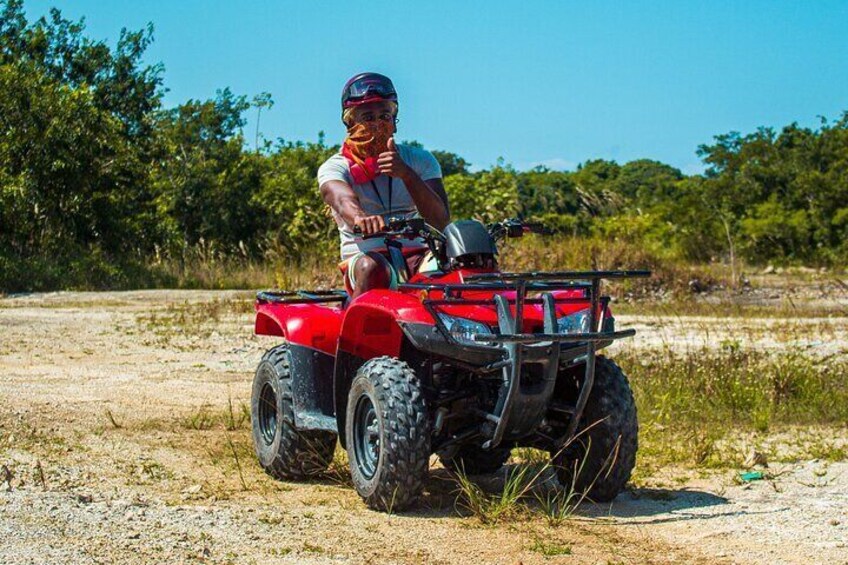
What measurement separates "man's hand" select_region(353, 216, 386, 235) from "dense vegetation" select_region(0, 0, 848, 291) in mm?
15838

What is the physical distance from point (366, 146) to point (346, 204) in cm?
36

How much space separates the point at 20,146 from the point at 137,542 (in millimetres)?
21323

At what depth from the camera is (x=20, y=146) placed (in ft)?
82.5

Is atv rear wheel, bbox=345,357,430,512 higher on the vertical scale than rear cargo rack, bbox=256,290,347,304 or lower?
lower

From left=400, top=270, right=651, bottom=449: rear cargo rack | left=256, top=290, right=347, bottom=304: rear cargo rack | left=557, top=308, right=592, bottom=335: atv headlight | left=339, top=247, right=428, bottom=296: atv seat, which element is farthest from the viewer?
left=256, top=290, right=347, bottom=304: rear cargo rack

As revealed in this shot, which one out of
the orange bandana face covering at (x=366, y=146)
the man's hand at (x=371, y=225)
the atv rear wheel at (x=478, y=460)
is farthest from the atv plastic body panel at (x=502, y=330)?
the atv rear wheel at (x=478, y=460)

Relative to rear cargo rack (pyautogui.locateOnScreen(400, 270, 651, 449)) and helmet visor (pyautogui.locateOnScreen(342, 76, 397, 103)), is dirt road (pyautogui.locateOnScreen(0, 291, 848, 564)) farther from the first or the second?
helmet visor (pyautogui.locateOnScreen(342, 76, 397, 103))

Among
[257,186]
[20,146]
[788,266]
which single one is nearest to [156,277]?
[20,146]

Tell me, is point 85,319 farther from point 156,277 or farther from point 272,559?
point 272,559

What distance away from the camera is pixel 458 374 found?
6043 mm

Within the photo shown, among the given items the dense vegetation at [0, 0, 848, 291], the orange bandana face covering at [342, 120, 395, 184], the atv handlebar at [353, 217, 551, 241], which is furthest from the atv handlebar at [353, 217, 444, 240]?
the dense vegetation at [0, 0, 848, 291]

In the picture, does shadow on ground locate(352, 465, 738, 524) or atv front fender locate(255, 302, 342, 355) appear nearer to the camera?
shadow on ground locate(352, 465, 738, 524)

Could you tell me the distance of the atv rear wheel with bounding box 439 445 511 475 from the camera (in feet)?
22.6

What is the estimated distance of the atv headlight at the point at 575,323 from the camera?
18.6 feet
